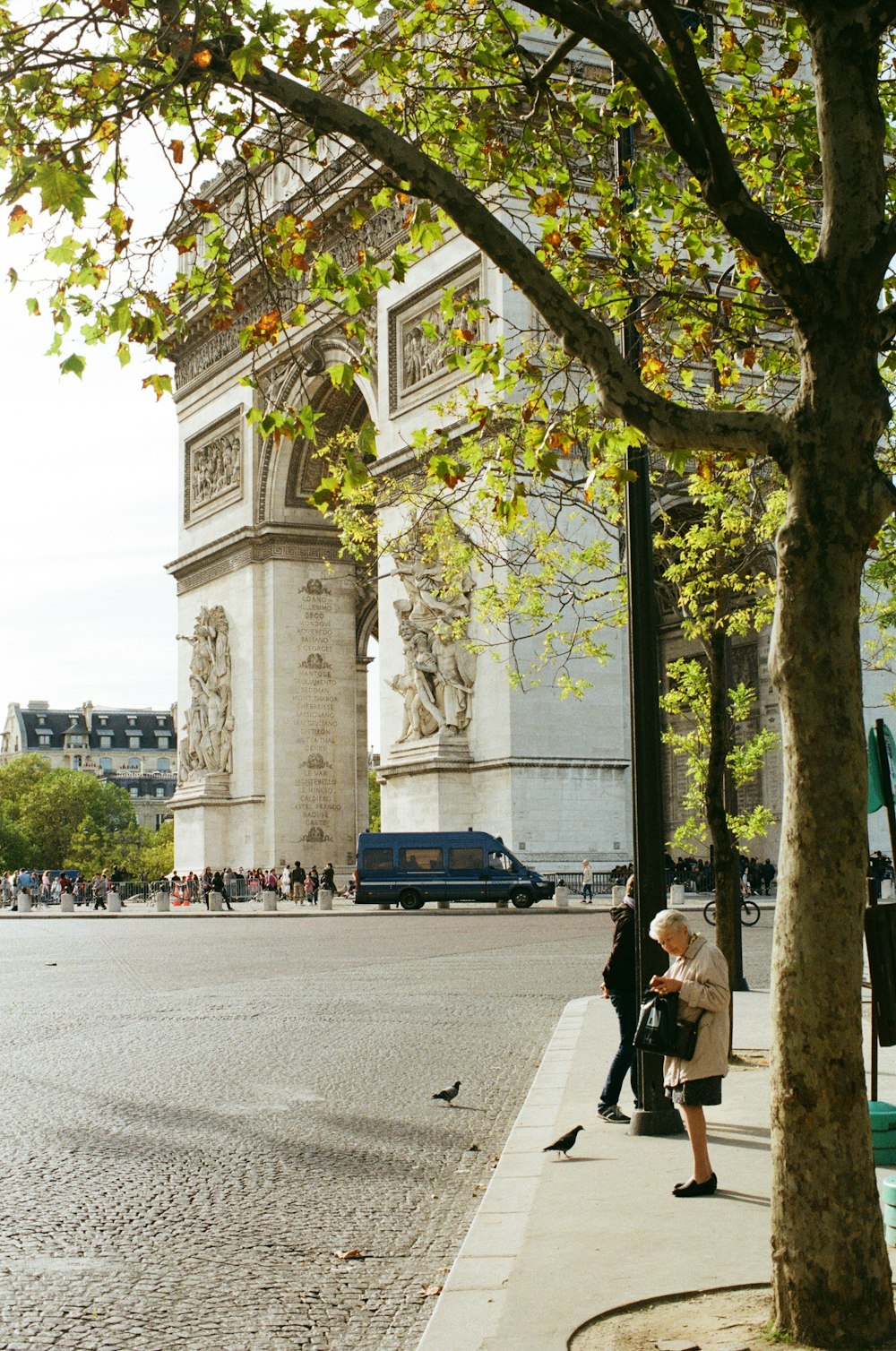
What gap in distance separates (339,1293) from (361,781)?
38000 mm

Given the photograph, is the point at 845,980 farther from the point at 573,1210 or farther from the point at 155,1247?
the point at 155,1247

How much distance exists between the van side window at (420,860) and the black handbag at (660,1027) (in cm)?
2593

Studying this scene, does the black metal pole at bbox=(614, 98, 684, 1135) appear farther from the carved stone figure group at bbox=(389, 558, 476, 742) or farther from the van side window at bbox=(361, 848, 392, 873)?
the van side window at bbox=(361, 848, 392, 873)

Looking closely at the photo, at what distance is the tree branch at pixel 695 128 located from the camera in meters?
4.94

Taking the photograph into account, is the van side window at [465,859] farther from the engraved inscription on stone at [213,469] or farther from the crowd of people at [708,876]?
the engraved inscription on stone at [213,469]

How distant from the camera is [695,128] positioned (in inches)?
211

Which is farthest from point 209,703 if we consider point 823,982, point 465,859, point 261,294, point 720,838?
point 823,982

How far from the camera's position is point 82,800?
4168 inches

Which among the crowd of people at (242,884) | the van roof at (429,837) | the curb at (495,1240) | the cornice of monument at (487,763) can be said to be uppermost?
the cornice of monument at (487,763)

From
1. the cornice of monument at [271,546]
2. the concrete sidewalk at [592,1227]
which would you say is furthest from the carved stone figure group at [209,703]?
the concrete sidewalk at [592,1227]

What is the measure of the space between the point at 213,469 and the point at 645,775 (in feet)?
124

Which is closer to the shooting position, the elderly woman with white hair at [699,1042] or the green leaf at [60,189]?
the green leaf at [60,189]

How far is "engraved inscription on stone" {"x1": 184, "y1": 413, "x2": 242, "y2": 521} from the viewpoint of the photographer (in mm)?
43500

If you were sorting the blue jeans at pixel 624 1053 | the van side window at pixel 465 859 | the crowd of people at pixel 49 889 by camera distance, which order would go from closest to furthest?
the blue jeans at pixel 624 1053
the van side window at pixel 465 859
the crowd of people at pixel 49 889
